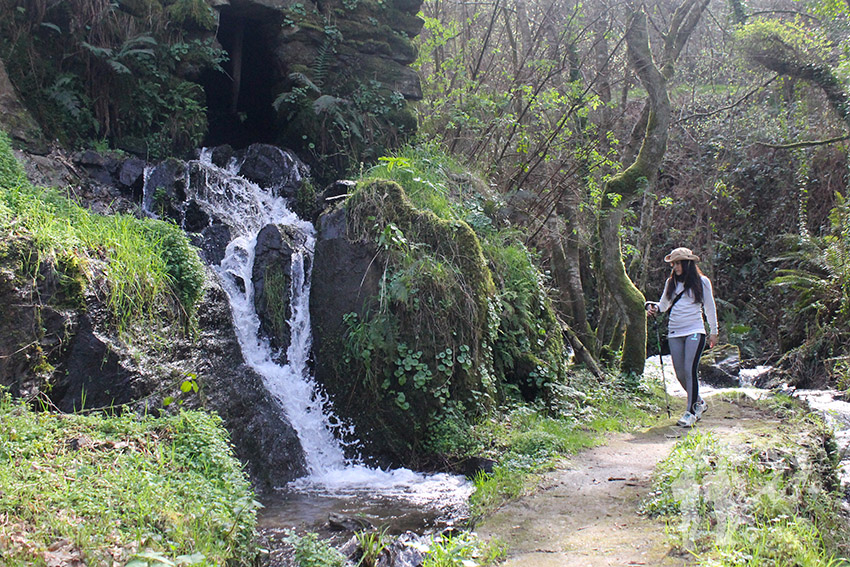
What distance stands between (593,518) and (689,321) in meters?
3.46

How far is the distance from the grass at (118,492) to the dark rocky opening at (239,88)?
28.5 feet

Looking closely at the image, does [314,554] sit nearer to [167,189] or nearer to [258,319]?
[258,319]

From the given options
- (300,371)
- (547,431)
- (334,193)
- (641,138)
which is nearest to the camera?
(547,431)

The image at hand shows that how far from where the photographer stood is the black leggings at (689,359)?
6.98m

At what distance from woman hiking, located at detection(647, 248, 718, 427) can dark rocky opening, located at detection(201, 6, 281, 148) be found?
→ 858 cm

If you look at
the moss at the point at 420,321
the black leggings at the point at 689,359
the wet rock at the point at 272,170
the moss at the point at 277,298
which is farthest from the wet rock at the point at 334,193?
the black leggings at the point at 689,359

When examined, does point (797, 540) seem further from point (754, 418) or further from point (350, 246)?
point (350, 246)

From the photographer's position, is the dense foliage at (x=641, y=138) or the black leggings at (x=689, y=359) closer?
the black leggings at (x=689, y=359)

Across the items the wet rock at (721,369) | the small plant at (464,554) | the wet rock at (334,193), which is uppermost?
the wet rock at (334,193)

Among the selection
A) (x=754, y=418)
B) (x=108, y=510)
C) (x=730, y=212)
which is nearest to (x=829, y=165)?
(x=730, y=212)

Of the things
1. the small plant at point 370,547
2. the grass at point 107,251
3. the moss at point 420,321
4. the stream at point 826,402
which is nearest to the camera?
the small plant at point 370,547

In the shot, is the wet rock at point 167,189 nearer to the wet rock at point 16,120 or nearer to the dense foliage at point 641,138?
the wet rock at point 16,120

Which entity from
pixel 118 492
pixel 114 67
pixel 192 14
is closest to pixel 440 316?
pixel 118 492

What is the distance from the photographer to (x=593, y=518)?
172 inches
